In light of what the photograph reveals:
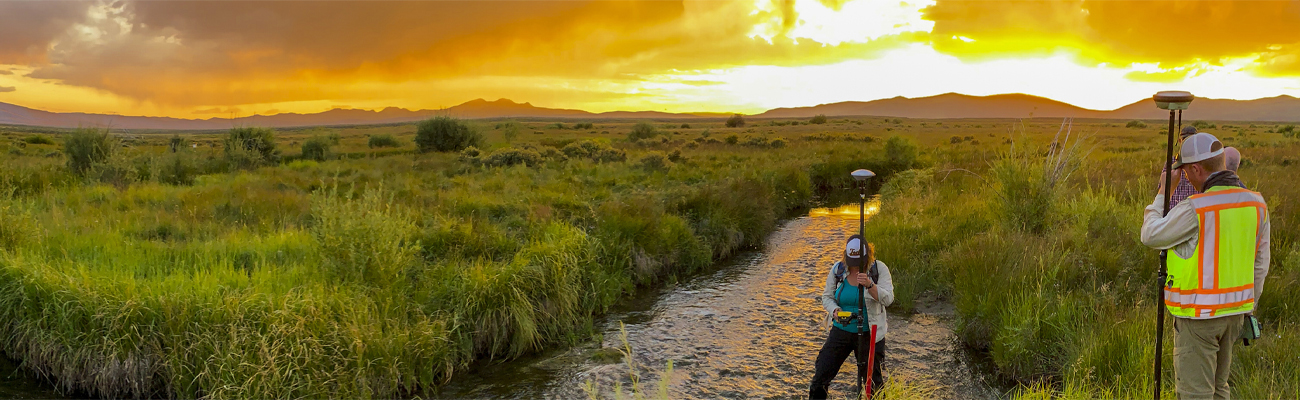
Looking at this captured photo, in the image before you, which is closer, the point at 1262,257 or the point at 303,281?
the point at 1262,257

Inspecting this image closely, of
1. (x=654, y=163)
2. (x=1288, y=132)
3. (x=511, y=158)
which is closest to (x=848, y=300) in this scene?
(x=654, y=163)

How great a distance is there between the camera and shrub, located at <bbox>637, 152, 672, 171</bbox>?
2619 centimetres

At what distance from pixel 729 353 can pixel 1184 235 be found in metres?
5.72

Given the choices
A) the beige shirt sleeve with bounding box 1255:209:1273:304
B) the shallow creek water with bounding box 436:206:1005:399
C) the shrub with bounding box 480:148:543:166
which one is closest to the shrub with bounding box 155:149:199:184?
the shrub with bounding box 480:148:543:166

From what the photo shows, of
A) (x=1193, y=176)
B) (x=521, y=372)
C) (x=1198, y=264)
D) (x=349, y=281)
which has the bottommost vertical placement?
(x=521, y=372)

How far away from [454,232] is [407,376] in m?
3.82

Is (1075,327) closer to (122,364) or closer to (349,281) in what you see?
(349,281)

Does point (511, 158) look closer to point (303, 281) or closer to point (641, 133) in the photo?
point (303, 281)

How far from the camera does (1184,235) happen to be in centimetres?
415

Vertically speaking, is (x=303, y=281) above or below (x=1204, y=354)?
below

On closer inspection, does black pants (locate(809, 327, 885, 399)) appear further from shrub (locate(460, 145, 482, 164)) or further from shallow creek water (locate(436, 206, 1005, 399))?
shrub (locate(460, 145, 482, 164))

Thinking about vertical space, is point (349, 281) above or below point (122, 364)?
above

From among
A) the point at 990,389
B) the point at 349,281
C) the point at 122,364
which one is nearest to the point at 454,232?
the point at 349,281

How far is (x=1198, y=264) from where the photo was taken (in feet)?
13.6
